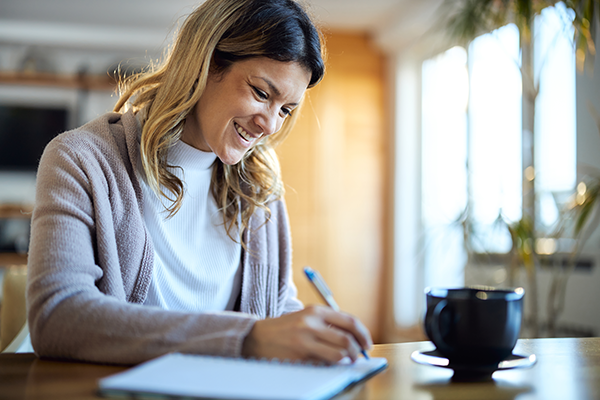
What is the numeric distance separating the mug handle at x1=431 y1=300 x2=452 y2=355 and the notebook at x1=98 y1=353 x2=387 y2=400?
8cm

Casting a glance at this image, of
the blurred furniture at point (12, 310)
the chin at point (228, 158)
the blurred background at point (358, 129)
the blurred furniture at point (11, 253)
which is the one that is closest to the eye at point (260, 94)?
the chin at point (228, 158)

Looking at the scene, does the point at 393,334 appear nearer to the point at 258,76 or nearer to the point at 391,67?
the point at 391,67

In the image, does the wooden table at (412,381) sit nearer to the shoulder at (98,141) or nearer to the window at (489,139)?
the shoulder at (98,141)

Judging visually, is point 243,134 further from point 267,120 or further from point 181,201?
point 181,201

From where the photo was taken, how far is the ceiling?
430 cm

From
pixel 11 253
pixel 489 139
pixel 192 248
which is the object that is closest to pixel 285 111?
pixel 192 248

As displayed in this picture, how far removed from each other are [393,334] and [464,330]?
433 cm

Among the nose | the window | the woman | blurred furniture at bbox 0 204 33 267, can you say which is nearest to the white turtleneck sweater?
the woman

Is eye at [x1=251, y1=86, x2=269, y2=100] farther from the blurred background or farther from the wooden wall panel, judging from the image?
the wooden wall panel

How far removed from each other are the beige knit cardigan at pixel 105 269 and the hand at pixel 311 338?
1.0 inches

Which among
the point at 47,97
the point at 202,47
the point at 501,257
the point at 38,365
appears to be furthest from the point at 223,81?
the point at 47,97

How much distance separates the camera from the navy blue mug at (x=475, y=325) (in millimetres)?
624

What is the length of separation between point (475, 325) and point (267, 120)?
657 mm

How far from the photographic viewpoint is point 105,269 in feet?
2.87
